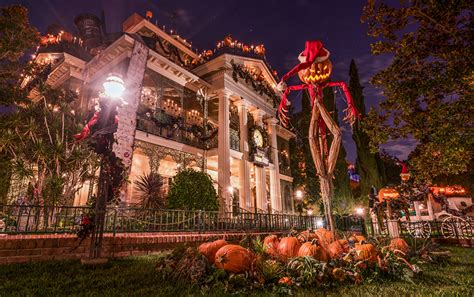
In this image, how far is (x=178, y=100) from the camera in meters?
17.7

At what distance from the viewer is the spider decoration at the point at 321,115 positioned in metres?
4.87

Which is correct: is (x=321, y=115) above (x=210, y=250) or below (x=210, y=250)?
above

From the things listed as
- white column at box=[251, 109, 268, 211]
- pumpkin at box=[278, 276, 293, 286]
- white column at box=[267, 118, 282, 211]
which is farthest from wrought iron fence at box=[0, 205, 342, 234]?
white column at box=[267, 118, 282, 211]

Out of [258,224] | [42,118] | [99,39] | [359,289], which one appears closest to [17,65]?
[42,118]

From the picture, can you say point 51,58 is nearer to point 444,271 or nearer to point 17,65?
point 17,65

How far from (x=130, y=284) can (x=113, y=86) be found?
13.6 ft

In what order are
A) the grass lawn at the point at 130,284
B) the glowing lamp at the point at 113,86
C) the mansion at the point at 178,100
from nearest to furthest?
the grass lawn at the point at 130,284 < the glowing lamp at the point at 113,86 < the mansion at the point at 178,100

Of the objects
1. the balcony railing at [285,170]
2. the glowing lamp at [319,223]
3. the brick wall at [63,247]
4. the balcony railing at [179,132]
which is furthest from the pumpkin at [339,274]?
the balcony railing at [285,170]

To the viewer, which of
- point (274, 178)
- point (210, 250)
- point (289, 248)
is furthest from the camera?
point (274, 178)

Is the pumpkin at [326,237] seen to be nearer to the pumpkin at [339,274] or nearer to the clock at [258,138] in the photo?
the pumpkin at [339,274]

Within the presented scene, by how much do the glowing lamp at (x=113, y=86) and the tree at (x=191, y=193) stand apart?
6.14 metres

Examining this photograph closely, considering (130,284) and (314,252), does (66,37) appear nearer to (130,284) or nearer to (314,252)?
(130,284)

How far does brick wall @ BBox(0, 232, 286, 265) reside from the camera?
4832 mm

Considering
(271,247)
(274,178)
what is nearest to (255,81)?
(274,178)
